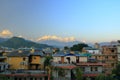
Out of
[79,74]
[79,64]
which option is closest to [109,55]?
[79,64]

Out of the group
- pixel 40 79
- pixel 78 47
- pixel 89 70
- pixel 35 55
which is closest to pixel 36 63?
pixel 35 55

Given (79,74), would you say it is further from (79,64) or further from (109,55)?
(109,55)

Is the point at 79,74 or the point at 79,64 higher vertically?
the point at 79,64

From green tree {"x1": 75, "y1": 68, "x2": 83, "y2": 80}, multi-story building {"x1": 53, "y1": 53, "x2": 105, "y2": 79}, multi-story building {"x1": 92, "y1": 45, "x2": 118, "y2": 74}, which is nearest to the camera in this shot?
green tree {"x1": 75, "y1": 68, "x2": 83, "y2": 80}

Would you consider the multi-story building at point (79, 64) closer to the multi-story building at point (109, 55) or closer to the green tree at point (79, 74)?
the green tree at point (79, 74)

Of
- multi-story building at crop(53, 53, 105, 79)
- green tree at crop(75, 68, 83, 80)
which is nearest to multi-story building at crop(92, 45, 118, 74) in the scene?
multi-story building at crop(53, 53, 105, 79)

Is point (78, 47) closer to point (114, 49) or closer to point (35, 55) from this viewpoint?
point (114, 49)

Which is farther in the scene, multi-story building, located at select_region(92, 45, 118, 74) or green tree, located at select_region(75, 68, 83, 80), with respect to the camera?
multi-story building, located at select_region(92, 45, 118, 74)

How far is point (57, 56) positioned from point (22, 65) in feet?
28.1

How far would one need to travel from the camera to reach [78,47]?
4072 inches

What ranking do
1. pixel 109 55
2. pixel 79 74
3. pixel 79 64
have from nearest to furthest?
pixel 79 74
pixel 79 64
pixel 109 55

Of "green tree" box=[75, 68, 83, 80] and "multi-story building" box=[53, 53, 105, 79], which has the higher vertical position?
"multi-story building" box=[53, 53, 105, 79]

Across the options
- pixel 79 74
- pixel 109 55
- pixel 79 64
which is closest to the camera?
pixel 79 74

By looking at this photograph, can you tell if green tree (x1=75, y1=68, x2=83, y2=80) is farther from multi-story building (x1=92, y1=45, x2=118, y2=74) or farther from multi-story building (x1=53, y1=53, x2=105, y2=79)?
multi-story building (x1=92, y1=45, x2=118, y2=74)
